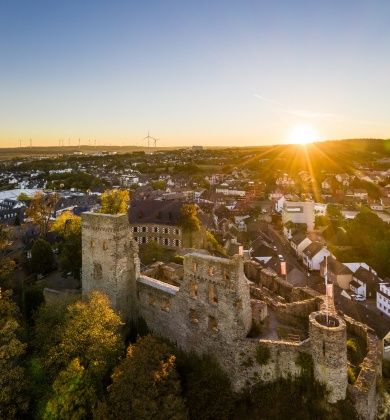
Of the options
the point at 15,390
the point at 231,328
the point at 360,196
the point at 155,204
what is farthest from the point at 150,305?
the point at 360,196

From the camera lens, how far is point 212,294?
84.7 ft

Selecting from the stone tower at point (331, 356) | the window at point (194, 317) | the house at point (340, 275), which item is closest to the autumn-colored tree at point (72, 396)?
the window at point (194, 317)

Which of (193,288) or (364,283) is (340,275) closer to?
(364,283)

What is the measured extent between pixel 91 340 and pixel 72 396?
3673 millimetres

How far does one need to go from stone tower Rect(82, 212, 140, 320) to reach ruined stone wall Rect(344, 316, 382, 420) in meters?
16.9

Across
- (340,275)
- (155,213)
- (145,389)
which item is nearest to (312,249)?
(340,275)

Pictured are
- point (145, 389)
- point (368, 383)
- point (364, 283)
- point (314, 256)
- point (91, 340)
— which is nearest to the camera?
point (368, 383)

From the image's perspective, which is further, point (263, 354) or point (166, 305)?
point (166, 305)

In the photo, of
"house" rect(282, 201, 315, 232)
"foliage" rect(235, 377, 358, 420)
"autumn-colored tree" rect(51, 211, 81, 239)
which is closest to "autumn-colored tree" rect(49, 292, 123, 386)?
"foliage" rect(235, 377, 358, 420)

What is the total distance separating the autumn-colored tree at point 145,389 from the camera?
22141 millimetres

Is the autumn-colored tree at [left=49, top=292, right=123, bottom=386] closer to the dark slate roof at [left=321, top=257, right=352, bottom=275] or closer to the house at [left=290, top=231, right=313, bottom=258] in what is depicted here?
the dark slate roof at [left=321, top=257, right=352, bottom=275]

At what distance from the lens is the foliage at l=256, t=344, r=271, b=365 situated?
23.9 meters

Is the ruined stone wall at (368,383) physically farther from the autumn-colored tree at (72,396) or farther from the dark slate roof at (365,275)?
the dark slate roof at (365,275)

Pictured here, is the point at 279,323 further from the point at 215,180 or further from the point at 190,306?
the point at 215,180
